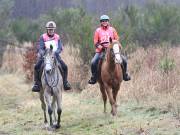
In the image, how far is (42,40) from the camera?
41.0ft

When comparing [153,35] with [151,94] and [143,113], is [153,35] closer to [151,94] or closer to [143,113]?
[151,94]

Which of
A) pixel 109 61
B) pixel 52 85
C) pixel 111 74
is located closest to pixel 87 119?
pixel 111 74

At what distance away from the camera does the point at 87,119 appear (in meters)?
12.9

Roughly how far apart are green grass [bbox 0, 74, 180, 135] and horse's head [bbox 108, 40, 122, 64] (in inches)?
57.0

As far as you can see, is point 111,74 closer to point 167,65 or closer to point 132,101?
point 132,101

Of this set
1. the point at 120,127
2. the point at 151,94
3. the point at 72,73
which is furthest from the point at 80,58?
the point at 120,127

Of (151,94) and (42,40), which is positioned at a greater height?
(42,40)

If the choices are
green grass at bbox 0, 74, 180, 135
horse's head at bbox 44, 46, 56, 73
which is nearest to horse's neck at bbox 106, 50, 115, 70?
green grass at bbox 0, 74, 180, 135

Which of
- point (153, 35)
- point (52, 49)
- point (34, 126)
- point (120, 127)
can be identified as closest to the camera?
point (120, 127)

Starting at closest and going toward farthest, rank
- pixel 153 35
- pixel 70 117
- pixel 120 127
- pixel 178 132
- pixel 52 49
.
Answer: pixel 178 132
pixel 120 127
pixel 52 49
pixel 70 117
pixel 153 35

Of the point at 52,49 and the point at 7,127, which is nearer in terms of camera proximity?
the point at 52,49

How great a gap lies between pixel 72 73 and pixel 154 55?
3.41 meters

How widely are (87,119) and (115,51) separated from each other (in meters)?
1.97

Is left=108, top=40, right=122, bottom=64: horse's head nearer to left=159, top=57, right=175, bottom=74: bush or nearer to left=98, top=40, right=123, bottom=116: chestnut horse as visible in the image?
left=98, top=40, right=123, bottom=116: chestnut horse
